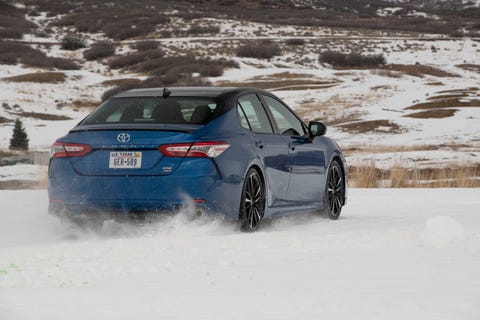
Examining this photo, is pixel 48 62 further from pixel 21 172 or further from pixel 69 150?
pixel 69 150

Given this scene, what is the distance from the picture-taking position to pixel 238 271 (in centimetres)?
563

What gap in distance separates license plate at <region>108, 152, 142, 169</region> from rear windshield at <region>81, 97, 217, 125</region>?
0.46 metres

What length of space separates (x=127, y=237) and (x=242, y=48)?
228 ft

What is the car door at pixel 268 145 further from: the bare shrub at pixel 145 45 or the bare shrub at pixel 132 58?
the bare shrub at pixel 145 45

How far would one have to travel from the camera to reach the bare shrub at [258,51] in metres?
75.2

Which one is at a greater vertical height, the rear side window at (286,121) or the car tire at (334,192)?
the rear side window at (286,121)

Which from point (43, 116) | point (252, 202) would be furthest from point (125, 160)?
point (43, 116)

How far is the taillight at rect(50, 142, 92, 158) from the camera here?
25.9 feet

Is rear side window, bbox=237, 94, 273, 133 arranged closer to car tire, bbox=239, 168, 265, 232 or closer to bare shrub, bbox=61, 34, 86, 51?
car tire, bbox=239, 168, 265, 232

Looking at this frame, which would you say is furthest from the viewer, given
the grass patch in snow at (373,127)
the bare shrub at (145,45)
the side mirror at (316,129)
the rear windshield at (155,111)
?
the bare shrub at (145,45)

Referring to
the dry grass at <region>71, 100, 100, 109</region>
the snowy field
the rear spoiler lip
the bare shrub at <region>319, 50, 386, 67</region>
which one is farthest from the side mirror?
the bare shrub at <region>319, 50, 386, 67</region>

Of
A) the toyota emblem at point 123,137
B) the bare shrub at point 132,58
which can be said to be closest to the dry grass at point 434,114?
the toyota emblem at point 123,137

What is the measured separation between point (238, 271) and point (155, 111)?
2964 mm

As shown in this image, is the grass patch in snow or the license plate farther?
the grass patch in snow
